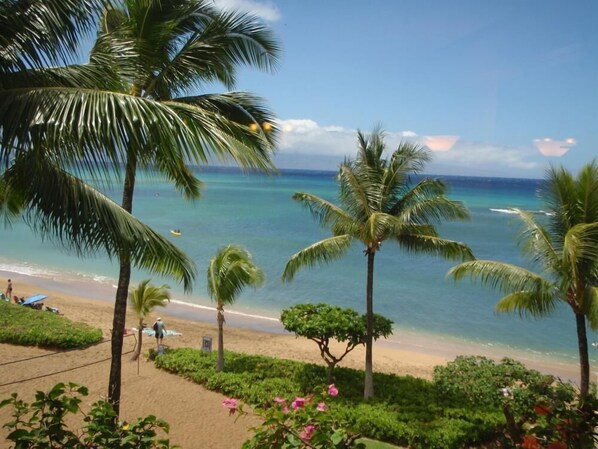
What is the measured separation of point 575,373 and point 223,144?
47.5ft

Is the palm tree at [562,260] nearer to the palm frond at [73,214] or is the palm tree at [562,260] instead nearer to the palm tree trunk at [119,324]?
the palm tree trunk at [119,324]

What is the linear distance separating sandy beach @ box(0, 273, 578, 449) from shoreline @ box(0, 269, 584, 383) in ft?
0.11

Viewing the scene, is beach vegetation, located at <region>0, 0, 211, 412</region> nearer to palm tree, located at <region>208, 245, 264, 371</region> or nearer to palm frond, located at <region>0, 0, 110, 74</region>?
palm frond, located at <region>0, 0, 110, 74</region>

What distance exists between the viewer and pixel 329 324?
824cm

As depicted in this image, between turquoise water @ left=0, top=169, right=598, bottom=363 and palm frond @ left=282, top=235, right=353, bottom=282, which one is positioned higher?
palm frond @ left=282, top=235, right=353, bottom=282

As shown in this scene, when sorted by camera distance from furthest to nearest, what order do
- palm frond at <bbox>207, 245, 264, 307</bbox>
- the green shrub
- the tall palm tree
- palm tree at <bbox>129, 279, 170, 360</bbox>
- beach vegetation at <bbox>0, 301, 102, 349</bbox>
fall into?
beach vegetation at <bbox>0, 301, 102, 349</bbox>, palm tree at <bbox>129, 279, 170, 360</bbox>, palm frond at <bbox>207, 245, 264, 307</bbox>, the green shrub, the tall palm tree

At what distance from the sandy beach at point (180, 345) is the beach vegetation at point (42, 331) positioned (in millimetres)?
267

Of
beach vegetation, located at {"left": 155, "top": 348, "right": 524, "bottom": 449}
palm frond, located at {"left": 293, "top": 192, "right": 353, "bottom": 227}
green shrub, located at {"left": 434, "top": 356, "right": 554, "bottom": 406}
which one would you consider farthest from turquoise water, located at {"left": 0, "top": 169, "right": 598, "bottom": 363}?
beach vegetation, located at {"left": 155, "top": 348, "right": 524, "bottom": 449}

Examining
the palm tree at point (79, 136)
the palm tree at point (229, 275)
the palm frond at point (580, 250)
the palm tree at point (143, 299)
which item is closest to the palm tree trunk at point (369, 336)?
the palm tree at point (229, 275)

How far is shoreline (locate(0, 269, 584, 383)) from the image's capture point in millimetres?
13688

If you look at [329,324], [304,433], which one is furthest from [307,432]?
[329,324]

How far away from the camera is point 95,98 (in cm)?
276

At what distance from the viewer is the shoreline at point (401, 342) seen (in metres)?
13.7

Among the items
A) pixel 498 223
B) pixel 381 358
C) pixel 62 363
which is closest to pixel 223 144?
pixel 62 363
